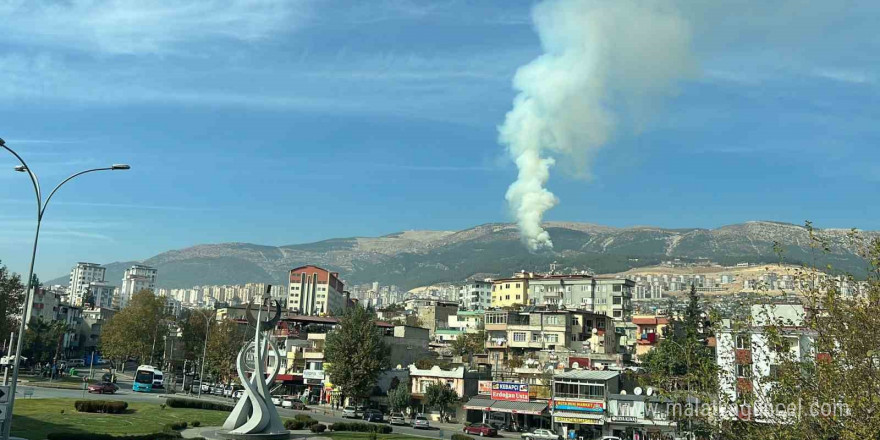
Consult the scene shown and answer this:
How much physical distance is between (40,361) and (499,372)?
2761 inches

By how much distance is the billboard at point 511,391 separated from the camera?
63.3 metres

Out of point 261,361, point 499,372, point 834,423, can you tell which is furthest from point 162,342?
point 834,423

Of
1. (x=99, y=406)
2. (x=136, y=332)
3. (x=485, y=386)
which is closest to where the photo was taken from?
(x=99, y=406)

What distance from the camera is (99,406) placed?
46.6m

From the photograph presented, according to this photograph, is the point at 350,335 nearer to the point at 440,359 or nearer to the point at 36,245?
the point at 440,359

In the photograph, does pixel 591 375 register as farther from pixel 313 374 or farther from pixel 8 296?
pixel 8 296

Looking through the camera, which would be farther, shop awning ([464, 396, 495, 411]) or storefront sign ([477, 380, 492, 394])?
storefront sign ([477, 380, 492, 394])

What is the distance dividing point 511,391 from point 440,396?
7.10 meters

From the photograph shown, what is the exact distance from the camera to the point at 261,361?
4209 centimetres

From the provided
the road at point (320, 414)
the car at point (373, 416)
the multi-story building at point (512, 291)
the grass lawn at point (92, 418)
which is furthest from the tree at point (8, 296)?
the multi-story building at point (512, 291)

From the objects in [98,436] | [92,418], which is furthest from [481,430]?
[98,436]

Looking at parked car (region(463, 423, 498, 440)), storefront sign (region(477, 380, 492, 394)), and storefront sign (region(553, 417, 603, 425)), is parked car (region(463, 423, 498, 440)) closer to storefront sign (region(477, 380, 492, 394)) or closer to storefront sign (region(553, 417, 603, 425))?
storefront sign (region(553, 417, 603, 425))

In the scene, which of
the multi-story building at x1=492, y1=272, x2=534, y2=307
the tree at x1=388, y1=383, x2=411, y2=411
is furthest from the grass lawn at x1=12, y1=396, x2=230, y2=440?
the multi-story building at x1=492, y1=272, x2=534, y2=307

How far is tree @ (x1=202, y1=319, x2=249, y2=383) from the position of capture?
273 ft
